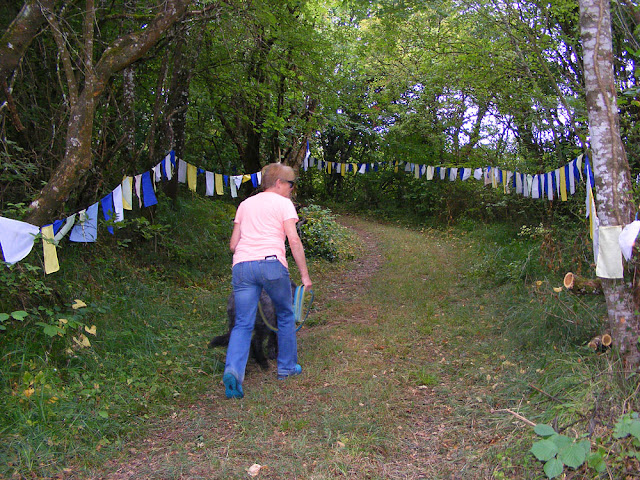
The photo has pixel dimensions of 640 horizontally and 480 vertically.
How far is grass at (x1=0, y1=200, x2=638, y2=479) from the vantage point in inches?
115

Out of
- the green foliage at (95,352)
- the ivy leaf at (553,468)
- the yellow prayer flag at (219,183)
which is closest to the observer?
the ivy leaf at (553,468)

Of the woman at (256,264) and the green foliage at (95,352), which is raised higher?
the woman at (256,264)

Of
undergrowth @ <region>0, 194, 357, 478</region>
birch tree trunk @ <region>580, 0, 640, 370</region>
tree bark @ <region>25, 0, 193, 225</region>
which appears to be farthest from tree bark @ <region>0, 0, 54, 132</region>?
birch tree trunk @ <region>580, 0, 640, 370</region>

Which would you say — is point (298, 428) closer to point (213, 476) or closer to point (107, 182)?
point (213, 476)

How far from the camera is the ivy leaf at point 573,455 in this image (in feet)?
8.00

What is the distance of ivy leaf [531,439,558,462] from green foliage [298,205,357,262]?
796cm

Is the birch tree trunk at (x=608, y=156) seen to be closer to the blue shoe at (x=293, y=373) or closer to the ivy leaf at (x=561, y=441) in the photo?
the ivy leaf at (x=561, y=441)

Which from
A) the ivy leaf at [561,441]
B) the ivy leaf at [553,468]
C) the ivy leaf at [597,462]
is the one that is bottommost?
the ivy leaf at [553,468]

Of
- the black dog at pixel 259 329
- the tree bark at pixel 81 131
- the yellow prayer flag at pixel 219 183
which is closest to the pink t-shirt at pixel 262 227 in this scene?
the black dog at pixel 259 329

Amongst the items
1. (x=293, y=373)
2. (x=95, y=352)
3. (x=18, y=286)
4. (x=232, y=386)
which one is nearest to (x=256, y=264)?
(x=232, y=386)

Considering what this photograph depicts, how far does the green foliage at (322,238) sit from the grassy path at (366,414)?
4.33 meters

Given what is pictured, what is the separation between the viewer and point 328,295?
764 cm

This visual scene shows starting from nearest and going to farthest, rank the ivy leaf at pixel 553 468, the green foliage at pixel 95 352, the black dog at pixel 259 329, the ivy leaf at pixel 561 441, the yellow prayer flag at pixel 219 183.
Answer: the ivy leaf at pixel 553 468, the ivy leaf at pixel 561 441, the green foliage at pixel 95 352, the black dog at pixel 259 329, the yellow prayer flag at pixel 219 183

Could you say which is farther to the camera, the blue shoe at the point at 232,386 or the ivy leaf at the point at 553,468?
the blue shoe at the point at 232,386
